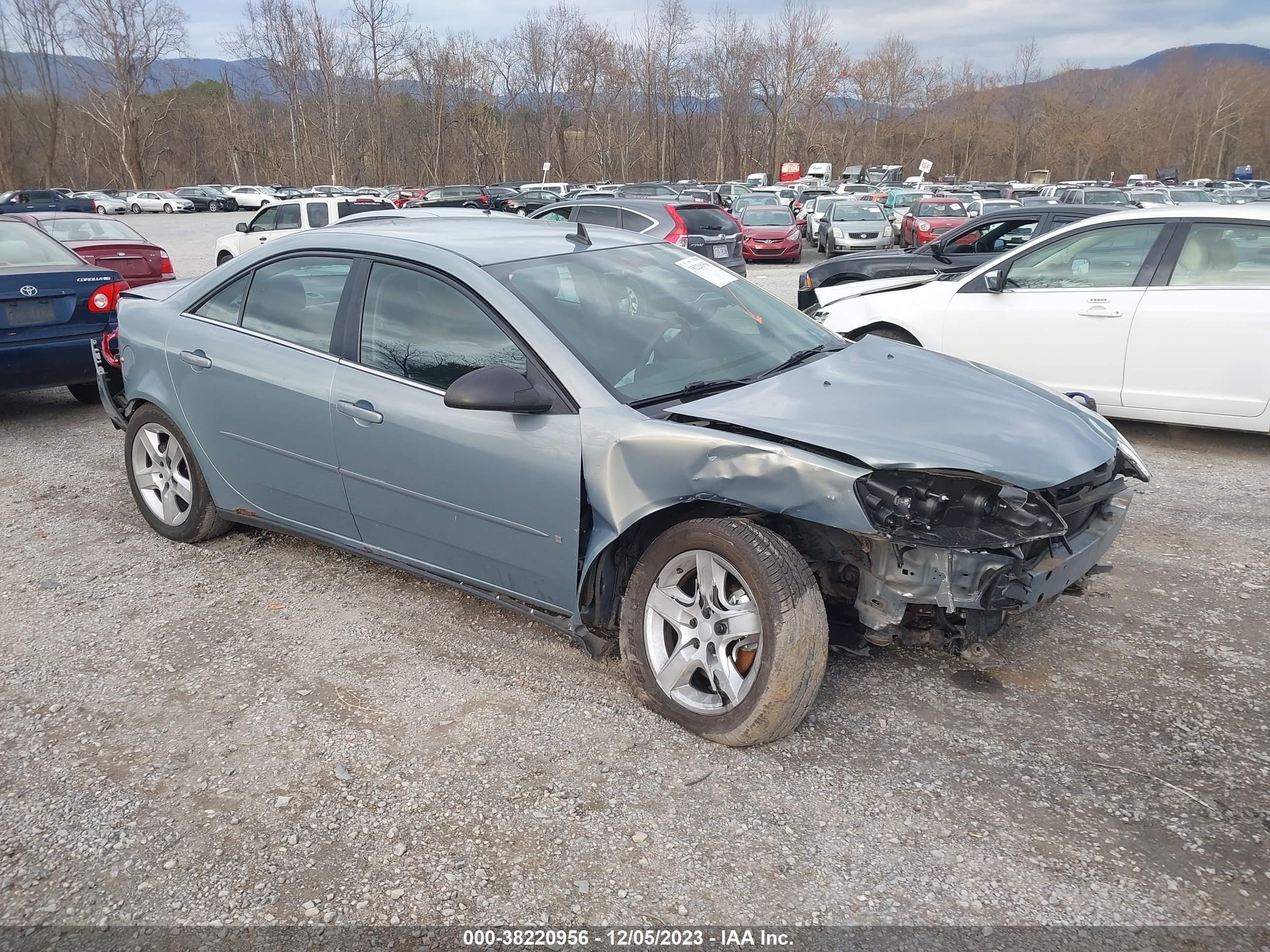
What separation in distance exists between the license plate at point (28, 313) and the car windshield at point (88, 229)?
5437mm

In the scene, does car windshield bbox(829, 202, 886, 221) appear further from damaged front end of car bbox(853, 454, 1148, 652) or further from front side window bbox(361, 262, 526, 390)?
damaged front end of car bbox(853, 454, 1148, 652)

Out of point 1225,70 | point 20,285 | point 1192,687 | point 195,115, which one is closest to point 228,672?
point 1192,687

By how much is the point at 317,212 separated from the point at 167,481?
15.4 metres

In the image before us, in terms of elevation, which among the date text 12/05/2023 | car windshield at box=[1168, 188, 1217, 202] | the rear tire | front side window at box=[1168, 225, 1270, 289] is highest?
car windshield at box=[1168, 188, 1217, 202]

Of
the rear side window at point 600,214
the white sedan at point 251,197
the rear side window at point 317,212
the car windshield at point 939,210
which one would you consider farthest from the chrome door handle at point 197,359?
the white sedan at point 251,197

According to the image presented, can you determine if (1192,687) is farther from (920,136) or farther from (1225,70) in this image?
(1225,70)

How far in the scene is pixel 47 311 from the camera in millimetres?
6957

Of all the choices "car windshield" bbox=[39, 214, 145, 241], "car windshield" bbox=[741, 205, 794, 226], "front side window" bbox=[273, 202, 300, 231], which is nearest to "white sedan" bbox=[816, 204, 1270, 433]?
"car windshield" bbox=[39, 214, 145, 241]

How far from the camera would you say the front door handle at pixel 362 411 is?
3643mm

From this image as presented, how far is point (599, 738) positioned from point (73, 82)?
84.8 m

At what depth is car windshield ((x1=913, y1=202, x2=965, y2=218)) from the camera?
23.7m

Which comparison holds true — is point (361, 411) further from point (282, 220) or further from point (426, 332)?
point (282, 220)

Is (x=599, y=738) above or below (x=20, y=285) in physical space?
below

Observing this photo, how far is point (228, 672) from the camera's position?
143 inches
